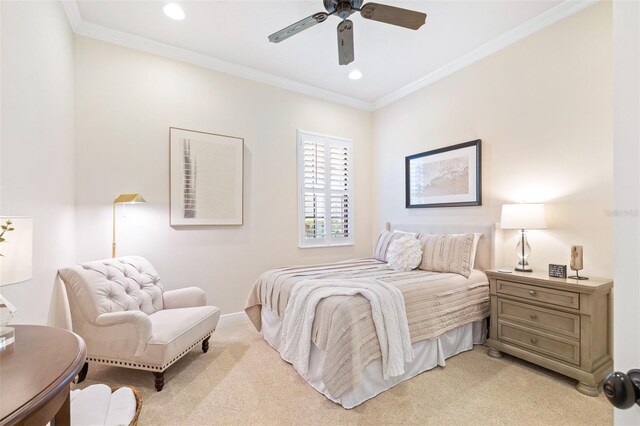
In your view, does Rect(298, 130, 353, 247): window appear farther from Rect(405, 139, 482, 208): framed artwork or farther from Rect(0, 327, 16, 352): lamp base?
Rect(0, 327, 16, 352): lamp base

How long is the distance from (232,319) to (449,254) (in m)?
2.59

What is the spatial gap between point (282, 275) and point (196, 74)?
251 centimetres

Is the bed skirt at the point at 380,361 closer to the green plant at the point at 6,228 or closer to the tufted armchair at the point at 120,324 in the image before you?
the tufted armchair at the point at 120,324

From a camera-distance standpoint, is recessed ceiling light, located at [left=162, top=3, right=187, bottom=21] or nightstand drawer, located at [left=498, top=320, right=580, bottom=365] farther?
recessed ceiling light, located at [left=162, top=3, right=187, bottom=21]

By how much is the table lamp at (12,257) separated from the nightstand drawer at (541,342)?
10.5ft

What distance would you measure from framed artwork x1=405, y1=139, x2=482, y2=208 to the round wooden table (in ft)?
11.6

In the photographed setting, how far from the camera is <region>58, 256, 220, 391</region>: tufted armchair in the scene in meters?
2.07

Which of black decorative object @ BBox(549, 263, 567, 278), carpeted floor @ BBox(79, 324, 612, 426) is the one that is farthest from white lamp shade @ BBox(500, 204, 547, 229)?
carpeted floor @ BBox(79, 324, 612, 426)

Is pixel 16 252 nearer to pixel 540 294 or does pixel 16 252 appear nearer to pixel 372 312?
pixel 372 312

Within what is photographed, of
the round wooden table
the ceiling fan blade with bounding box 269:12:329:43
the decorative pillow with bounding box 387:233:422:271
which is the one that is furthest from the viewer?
the decorative pillow with bounding box 387:233:422:271

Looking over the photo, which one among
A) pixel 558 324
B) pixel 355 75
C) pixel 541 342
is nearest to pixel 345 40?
pixel 355 75

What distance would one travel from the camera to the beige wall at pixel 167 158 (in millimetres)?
2824

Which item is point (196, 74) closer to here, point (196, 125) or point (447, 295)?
point (196, 125)

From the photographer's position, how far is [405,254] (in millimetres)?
3230
